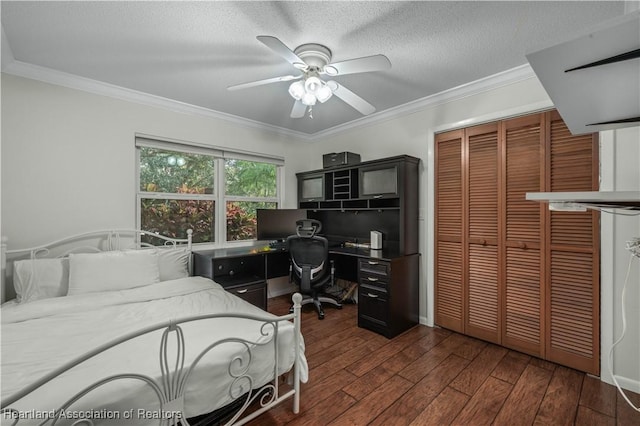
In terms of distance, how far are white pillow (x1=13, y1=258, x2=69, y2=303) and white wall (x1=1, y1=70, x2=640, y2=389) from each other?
38cm

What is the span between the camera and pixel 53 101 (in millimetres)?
2533

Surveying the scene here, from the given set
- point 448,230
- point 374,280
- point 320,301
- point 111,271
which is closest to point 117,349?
point 111,271

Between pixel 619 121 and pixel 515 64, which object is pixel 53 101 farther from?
pixel 515 64

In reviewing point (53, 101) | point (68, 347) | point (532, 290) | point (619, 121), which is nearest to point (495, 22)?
point (619, 121)

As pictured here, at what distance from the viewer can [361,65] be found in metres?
1.84

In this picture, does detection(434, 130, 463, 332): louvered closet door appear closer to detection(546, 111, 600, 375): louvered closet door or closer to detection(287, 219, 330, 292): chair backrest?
detection(546, 111, 600, 375): louvered closet door

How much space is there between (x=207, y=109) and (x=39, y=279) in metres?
2.31

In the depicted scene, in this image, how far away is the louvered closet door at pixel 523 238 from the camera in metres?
2.38

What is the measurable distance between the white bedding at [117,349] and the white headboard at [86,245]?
72 centimetres

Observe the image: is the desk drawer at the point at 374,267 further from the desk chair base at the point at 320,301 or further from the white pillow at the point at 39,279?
the white pillow at the point at 39,279

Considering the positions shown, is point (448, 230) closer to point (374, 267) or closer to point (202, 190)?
point (374, 267)

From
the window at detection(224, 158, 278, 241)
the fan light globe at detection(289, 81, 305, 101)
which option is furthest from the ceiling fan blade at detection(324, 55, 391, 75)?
the window at detection(224, 158, 278, 241)


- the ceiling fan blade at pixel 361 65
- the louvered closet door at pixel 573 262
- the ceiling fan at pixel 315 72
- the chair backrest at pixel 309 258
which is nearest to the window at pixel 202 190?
the chair backrest at pixel 309 258

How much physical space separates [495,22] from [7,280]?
4.21 m
